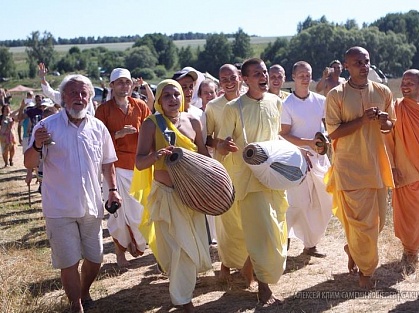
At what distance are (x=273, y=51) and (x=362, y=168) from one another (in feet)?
162

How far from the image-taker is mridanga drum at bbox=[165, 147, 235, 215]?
17.1 ft

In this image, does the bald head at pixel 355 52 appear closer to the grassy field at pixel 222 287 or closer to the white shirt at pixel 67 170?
the grassy field at pixel 222 287

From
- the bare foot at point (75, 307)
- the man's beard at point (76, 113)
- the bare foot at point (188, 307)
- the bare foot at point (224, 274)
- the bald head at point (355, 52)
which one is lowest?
the bare foot at point (224, 274)

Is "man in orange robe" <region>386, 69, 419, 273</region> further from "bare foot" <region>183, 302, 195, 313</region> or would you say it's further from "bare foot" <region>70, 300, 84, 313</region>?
"bare foot" <region>70, 300, 84, 313</region>

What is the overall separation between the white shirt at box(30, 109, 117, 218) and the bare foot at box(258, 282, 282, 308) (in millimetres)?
1600

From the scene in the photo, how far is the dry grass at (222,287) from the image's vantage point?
220 inches

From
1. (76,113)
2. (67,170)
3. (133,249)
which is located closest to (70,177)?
(67,170)

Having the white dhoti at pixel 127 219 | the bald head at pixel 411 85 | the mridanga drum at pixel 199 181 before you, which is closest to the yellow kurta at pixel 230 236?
the mridanga drum at pixel 199 181

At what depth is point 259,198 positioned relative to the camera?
566 centimetres

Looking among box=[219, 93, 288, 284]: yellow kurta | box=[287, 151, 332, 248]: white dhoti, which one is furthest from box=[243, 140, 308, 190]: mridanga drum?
box=[287, 151, 332, 248]: white dhoti

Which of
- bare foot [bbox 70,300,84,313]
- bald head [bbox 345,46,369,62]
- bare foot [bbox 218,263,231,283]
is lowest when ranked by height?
bare foot [bbox 218,263,231,283]

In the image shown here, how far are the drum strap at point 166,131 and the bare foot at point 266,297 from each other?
1474 mm

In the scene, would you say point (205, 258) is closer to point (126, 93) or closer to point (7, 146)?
point (126, 93)

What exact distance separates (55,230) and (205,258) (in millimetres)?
1278
